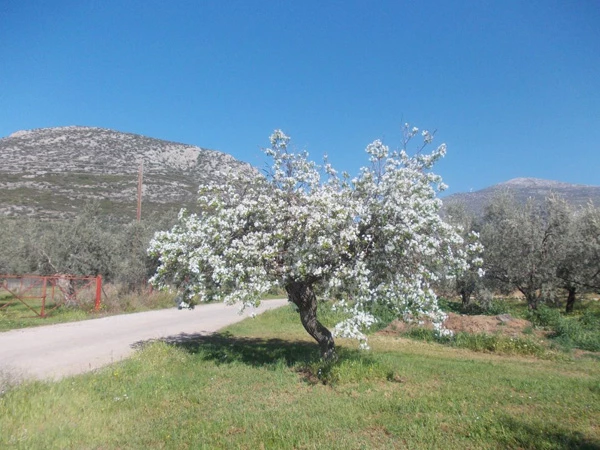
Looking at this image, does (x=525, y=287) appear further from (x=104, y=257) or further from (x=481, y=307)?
(x=104, y=257)

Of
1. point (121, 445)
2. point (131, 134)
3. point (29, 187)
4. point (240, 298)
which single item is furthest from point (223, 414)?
point (131, 134)

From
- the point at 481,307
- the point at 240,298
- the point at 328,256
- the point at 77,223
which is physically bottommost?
the point at 481,307

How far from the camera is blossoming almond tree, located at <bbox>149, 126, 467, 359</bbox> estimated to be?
26.8ft

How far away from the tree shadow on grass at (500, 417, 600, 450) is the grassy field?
0.07 ft

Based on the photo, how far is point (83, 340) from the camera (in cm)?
1284

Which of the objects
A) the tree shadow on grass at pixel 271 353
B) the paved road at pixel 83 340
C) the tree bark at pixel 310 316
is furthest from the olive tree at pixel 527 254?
the tree bark at pixel 310 316

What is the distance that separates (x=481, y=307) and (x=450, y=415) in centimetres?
1671

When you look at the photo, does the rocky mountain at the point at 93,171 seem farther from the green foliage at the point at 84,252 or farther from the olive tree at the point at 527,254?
the olive tree at the point at 527,254

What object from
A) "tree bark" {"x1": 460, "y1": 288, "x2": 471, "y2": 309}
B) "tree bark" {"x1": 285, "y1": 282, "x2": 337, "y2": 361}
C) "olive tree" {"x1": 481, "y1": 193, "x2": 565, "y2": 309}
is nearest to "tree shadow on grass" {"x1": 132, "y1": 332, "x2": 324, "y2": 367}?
"tree bark" {"x1": 285, "y1": 282, "x2": 337, "y2": 361}

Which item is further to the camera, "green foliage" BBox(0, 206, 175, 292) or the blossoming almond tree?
"green foliage" BBox(0, 206, 175, 292)

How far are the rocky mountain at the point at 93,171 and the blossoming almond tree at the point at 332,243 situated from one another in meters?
33.1

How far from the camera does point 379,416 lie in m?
6.64

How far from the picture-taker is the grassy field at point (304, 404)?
5.80 meters

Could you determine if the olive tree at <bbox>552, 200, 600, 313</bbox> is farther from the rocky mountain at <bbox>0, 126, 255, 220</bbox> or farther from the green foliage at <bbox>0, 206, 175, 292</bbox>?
the rocky mountain at <bbox>0, 126, 255, 220</bbox>
